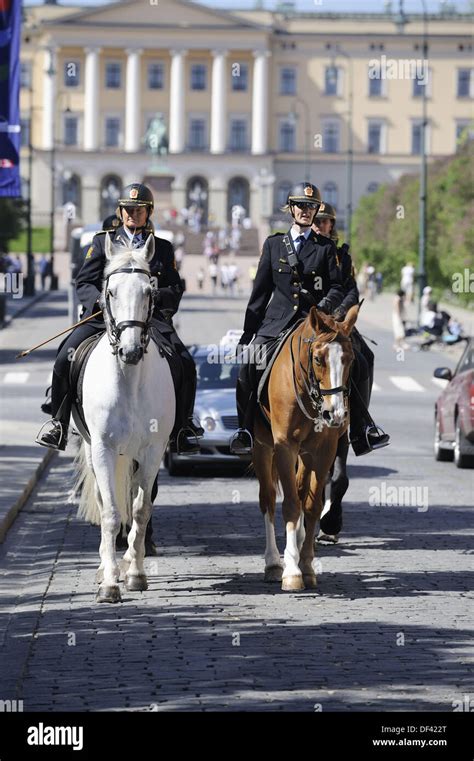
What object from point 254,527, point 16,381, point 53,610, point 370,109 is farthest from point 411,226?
point 370,109

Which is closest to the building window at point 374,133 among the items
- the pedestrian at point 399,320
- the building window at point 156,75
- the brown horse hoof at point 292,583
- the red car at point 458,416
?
the building window at point 156,75

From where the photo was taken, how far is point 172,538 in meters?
15.4

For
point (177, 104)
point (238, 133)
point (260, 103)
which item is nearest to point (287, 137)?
point (260, 103)

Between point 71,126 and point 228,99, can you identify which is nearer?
point 71,126

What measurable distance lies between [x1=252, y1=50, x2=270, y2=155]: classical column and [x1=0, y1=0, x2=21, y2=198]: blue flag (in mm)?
121155

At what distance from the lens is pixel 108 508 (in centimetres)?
1208

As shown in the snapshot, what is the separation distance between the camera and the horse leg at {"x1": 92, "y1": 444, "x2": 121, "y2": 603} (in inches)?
469

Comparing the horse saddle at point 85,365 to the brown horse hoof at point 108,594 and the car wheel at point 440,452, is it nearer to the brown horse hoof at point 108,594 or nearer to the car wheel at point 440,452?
the brown horse hoof at point 108,594

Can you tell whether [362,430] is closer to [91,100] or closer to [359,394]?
[359,394]

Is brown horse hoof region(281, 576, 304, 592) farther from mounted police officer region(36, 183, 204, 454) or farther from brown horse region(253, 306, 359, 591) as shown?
mounted police officer region(36, 183, 204, 454)

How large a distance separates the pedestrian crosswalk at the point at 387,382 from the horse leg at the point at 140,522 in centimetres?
2323

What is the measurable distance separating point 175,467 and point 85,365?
925 centimetres

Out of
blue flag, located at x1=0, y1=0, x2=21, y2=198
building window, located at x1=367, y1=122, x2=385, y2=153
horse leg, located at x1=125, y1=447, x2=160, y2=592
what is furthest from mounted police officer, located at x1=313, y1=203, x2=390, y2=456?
building window, located at x1=367, y1=122, x2=385, y2=153
